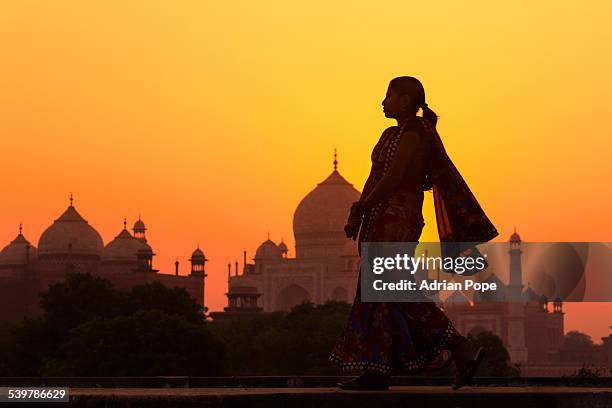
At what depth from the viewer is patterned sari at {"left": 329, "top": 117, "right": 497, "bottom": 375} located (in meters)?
7.17

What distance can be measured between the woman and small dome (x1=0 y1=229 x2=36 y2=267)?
86.2m

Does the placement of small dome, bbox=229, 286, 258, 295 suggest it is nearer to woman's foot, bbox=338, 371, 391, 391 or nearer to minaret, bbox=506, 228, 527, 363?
minaret, bbox=506, 228, 527, 363

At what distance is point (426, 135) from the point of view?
→ 7559mm

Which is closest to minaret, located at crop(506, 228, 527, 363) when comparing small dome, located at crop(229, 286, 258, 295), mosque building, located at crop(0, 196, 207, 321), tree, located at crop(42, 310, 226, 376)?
small dome, located at crop(229, 286, 258, 295)

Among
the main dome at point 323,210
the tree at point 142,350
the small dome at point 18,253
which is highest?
the main dome at point 323,210

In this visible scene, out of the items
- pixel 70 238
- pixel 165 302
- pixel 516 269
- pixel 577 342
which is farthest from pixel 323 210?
pixel 577 342

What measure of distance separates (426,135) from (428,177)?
0.23m

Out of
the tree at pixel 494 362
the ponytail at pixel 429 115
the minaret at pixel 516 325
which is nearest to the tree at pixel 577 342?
the minaret at pixel 516 325

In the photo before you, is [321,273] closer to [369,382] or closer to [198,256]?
[198,256]

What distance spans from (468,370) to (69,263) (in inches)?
3338

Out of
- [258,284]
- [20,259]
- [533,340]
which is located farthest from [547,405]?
[533,340]

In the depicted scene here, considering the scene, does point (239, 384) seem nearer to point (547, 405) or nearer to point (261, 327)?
point (547, 405)

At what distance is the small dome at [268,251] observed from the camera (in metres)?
110

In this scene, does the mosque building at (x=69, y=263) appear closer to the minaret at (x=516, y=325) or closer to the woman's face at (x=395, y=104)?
the minaret at (x=516, y=325)
